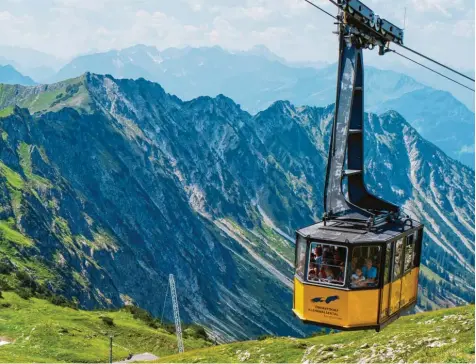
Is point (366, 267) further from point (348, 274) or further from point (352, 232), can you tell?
point (352, 232)

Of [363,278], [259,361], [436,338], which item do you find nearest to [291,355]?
[259,361]

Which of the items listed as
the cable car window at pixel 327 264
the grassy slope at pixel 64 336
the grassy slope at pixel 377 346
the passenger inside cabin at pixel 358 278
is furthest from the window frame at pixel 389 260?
the grassy slope at pixel 64 336

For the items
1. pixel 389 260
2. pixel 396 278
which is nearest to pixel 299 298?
pixel 389 260

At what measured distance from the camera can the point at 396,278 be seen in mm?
27453

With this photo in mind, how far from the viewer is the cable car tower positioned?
84.5ft

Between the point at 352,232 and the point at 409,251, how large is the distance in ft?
14.0

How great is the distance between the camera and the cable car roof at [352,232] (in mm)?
25370

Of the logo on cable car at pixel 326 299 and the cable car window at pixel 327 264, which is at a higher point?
the cable car window at pixel 327 264

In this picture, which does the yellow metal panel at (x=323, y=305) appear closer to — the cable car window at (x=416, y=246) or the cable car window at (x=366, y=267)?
the cable car window at (x=366, y=267)

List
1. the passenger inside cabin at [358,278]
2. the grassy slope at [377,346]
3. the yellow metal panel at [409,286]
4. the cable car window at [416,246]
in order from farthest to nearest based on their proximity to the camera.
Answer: the grassy slope at [377,346], the cable car window at [416,246], the yellow metal panel at [409,286], the passenger inside cabin at [358,278]

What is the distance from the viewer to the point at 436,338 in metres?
47.1

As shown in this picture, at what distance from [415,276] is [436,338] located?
19.5 m

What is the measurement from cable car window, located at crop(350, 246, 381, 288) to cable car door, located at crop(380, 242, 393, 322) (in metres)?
0.48

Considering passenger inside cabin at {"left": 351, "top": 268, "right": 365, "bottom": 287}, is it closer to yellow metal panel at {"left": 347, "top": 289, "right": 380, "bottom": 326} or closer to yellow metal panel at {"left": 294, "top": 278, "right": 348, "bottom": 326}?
yellow metal panel at {"left": 347, "top": 289, "right": 380, "bottom": 326}
